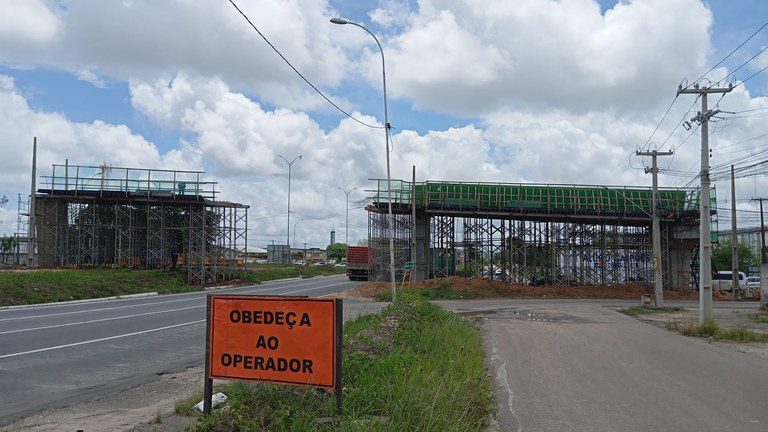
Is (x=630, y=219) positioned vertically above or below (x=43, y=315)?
above

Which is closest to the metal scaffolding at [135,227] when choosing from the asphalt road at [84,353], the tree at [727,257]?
the asphalt road at [84,353]

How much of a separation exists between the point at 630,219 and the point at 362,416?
4094cm

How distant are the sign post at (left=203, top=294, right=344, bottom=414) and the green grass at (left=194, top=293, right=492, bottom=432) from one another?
1.03ft

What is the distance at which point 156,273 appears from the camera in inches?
1688

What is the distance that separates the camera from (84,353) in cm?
1337

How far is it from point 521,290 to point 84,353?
33.1m

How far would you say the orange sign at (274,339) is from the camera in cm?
610

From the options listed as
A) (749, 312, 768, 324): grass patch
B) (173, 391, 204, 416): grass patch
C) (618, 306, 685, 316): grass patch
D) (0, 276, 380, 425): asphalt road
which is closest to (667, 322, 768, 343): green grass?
(749, 312, 768, 324): grass patch

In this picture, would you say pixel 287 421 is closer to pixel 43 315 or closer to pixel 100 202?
pixel 43 315

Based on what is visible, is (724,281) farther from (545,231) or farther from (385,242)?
(385,242)

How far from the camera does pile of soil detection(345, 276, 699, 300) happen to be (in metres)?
40.3

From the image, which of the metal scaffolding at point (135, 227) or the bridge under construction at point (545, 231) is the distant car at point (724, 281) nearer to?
the bridge under construction at point (545, 231)

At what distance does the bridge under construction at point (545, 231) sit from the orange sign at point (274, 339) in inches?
1331

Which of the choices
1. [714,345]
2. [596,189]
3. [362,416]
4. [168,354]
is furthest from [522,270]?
[362,416]
